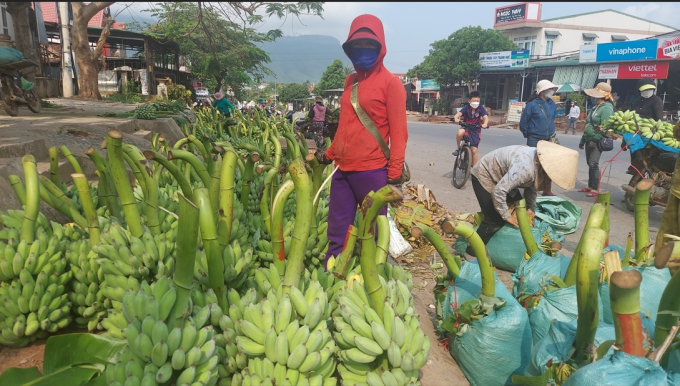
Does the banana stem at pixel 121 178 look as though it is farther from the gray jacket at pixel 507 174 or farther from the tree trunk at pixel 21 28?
the tree trunk at pixel 21 28

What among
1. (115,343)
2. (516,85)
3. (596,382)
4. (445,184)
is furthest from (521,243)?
(516,85)

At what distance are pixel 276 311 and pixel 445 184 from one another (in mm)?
6792

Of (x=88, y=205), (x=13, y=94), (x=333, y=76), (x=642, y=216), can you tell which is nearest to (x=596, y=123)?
(x=642, y=216)

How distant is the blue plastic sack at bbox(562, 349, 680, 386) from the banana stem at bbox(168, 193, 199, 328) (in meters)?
1.20

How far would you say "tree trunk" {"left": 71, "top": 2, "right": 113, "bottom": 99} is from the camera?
12008mm

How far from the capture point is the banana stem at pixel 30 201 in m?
1.83

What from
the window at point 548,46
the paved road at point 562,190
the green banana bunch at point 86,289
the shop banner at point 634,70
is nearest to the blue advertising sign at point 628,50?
the shop banner at point 634,70

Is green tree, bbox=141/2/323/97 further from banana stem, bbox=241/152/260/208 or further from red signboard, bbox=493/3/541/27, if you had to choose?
red signboard, bbox=493/3/541/27

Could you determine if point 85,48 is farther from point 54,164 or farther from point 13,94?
point 54,164

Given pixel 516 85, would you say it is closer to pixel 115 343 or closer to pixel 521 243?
pixel 521 243

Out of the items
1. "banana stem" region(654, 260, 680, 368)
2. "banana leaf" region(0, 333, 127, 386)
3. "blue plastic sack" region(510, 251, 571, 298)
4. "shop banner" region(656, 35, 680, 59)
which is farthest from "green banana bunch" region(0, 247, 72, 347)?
"shop banner" region(656, 35, 680, 59)

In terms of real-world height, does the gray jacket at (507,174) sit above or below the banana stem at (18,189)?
below

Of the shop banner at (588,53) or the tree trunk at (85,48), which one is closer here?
the tree trunk at (85,48)

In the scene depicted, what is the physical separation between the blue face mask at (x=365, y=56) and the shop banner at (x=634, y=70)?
2582 cm
